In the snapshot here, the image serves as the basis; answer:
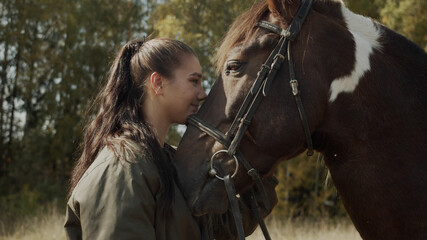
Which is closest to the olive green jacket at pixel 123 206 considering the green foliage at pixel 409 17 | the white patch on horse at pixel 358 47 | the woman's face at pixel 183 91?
the woman's face at pixel 183 91

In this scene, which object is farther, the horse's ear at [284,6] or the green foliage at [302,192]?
the green foliage at [302,192]

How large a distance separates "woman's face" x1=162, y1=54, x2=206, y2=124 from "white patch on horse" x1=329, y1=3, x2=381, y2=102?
0.65 meters

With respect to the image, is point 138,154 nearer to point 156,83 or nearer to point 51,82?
point 156,83

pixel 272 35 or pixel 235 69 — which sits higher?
pixel 272 35

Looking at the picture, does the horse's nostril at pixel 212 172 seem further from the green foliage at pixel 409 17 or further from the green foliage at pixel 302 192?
the green foliage at pixel 302 192

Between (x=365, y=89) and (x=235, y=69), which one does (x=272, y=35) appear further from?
(x=365, y=89)

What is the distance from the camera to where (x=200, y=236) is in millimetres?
2096

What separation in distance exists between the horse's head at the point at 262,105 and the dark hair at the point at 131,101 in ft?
0.54

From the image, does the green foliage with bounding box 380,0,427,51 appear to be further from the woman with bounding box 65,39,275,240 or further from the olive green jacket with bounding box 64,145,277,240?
the olive green jacket with bounding box 64,145,277,240

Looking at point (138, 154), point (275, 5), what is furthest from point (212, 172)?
point (275, 5)

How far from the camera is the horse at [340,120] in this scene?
1.97 meters

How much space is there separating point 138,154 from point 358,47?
1114mm

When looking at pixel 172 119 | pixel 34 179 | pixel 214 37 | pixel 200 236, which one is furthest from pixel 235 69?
pixel 34 179

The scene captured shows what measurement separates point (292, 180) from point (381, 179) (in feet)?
32.4
